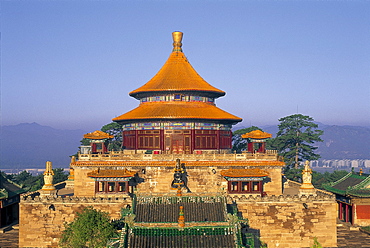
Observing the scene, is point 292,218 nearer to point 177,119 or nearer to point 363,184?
point 363,184

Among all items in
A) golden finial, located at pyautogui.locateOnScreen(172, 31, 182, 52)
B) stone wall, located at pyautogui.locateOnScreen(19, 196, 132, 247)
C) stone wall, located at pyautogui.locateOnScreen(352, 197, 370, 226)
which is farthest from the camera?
golden finial, located at pyautogui.locateOnScreen(172, 31, 182, 52)

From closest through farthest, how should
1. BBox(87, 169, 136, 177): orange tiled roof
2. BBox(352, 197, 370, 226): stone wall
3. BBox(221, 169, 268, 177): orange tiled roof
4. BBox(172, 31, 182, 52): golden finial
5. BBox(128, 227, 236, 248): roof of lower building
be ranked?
BBox(128, 227, 236, 248): roof of lower building → BBox(87, 169, 136, 177): orange tiled roof → BBox(221, 169, 268, 177): orange tiled roof → BBox(352, 197, 370, 226): stone wall → BBox(172, 31, 182, 52): golden finial

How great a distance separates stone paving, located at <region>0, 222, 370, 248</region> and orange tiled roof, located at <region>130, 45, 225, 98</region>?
15846 mm

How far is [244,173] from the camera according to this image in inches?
1543

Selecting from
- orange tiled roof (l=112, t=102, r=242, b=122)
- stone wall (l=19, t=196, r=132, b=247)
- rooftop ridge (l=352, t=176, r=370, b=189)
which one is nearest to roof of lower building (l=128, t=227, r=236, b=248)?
stone wall (l=19, t=196, r=132, b=247)

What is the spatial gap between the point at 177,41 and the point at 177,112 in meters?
10.5

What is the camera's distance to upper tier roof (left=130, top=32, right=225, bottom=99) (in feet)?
150

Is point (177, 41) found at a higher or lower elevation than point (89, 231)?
higher

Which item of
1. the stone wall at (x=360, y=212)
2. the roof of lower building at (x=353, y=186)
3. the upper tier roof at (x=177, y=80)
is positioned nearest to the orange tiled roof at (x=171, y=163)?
the roof of lower building at (x=353, y=186)

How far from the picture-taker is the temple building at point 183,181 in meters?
28.4

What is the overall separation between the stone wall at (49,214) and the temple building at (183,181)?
0.07 metres

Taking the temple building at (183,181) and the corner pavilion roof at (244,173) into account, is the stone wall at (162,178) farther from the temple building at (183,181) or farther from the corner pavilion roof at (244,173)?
the corner pavilion roof at (244,173)

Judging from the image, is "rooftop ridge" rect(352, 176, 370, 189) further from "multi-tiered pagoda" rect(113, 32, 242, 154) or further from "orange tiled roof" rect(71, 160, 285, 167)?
"multi-tiered pagoda" rect(113, 32, 242, 154)

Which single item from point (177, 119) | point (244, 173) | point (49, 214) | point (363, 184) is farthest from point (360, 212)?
point (49, 214)
